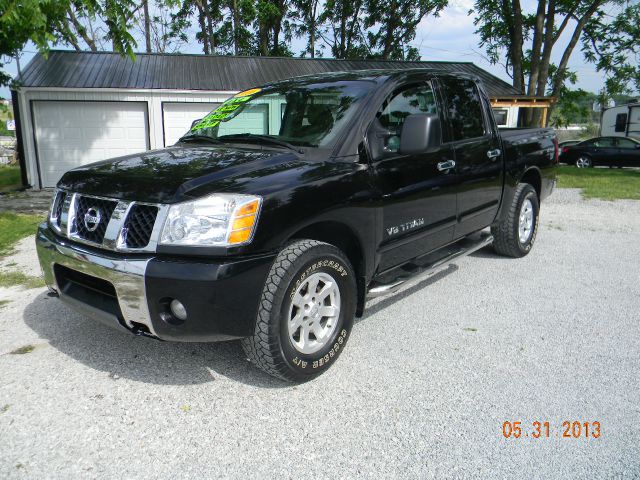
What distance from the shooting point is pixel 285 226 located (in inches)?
118

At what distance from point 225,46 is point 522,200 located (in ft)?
89.8

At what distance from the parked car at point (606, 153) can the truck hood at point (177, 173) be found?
78.3ft

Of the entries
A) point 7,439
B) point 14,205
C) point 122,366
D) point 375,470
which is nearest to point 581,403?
point 375,470

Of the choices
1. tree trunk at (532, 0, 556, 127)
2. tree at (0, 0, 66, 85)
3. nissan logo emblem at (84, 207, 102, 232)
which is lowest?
nissan logo emblem at (84, 207, 102, 232)

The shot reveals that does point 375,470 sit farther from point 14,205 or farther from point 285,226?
point 14,205

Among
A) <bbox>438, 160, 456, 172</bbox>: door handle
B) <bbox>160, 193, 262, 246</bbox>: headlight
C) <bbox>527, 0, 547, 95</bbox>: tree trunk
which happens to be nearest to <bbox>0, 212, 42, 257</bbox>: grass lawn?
<bbox>160, 193, 262, 246</bbox>: headlight

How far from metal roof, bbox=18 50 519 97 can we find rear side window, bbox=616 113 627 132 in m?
15.6

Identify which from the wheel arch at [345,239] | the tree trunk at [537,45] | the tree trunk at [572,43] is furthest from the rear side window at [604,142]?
the wheel arch at [345,239]

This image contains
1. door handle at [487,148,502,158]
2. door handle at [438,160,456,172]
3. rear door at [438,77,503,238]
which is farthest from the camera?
door handle at [487,148,502,158]

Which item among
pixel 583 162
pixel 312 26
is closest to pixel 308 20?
pixel 312 26

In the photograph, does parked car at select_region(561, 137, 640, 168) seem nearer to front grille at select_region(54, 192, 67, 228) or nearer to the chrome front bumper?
front grille at select_region(54, 192, 67, 228)

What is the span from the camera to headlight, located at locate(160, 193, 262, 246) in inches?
110

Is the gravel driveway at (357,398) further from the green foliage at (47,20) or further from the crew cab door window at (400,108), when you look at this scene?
the green foliage at (47,20)

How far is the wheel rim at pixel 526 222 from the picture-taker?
19.8 feet
